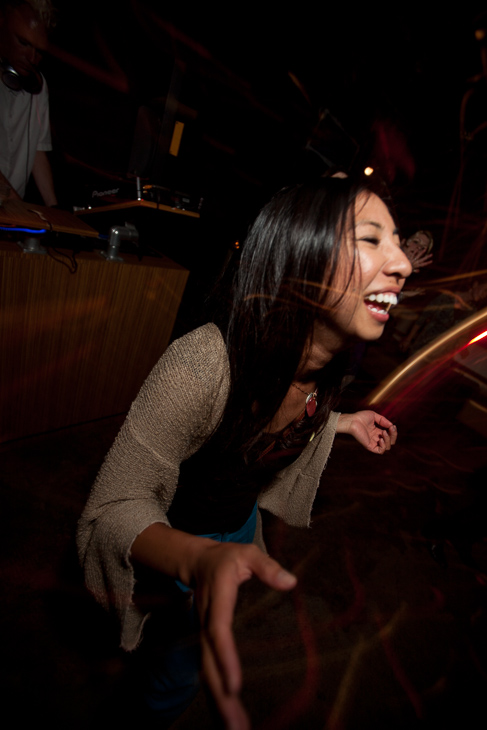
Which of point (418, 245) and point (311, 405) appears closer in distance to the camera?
point (311, 405)

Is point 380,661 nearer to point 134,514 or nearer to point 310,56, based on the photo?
point 134,514

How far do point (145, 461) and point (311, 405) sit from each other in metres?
0.77

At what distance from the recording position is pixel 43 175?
3305mm

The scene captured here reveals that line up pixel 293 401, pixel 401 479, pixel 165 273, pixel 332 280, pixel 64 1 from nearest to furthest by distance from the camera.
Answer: pixel 332 280
pixel 293 401
pixel 165 273
pixel 64 1
pixel 401 479

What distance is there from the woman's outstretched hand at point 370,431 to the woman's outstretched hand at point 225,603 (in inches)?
45.7

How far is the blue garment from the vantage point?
127cm

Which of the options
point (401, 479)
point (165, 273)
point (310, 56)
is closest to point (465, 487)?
point (401, 479)

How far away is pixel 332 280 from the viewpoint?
106 cm

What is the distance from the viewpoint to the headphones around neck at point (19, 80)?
8.68 ft

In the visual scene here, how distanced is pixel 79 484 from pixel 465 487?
4.42 meters

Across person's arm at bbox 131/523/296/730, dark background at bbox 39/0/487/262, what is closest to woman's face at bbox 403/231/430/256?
dark background at bbox 39/0/487/262

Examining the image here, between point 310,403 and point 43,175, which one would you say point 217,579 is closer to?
point 310,403

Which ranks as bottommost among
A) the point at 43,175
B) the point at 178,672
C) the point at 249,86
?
the point at 178,672

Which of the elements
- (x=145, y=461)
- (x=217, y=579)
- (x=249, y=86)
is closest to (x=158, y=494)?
(x=145, y=461)
